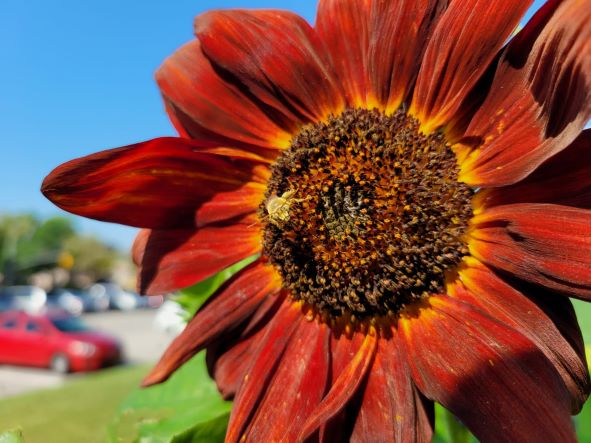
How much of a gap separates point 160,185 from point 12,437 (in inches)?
17.7

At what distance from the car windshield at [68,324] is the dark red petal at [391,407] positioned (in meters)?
12.4

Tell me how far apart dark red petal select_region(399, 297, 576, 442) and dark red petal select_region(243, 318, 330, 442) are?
0.16 metres

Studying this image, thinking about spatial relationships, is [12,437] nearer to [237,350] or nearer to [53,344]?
[237,350]

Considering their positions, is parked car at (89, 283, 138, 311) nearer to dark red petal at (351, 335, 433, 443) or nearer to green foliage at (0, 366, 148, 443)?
green foliage at (0, 366, 148, 443)

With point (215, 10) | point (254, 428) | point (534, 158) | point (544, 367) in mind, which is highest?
point (215, 10)

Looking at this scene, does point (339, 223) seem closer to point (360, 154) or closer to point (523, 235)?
point (360, 154)

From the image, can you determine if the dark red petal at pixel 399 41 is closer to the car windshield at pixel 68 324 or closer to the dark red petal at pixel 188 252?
the dark red petal at pixel 188 252

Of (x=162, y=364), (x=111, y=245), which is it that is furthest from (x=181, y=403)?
(x=111, y=245)

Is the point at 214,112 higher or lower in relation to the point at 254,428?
higher

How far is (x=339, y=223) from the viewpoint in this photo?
3.21ft

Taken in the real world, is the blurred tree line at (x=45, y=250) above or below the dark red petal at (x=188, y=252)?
below

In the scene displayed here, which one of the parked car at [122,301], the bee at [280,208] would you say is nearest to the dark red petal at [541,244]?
the bee at [280,208]

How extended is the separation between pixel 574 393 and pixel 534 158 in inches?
12.5

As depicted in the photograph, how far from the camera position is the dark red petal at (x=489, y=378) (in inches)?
27.2
